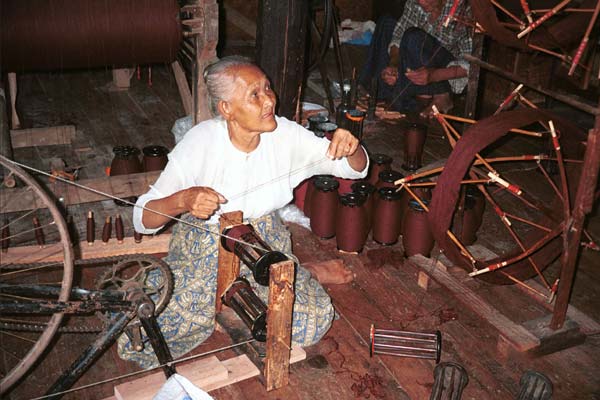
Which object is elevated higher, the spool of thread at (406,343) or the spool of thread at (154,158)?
the spool of thread at (154,158)

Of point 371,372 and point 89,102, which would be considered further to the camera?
point 89,102

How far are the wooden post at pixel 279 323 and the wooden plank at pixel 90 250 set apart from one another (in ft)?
3.98

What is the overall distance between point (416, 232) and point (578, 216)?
1.03 metres

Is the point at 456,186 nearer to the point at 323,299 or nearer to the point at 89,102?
the point at 323,299

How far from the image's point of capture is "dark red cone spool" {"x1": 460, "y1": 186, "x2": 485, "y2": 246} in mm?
3607

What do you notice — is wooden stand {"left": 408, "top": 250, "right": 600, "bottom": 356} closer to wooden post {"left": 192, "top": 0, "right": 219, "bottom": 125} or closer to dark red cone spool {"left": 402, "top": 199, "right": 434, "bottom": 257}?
dark red cone spool {"left": 402, "top": 199, "right": 434, "bottom": 257}

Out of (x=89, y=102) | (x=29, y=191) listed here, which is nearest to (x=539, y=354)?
(x=29, y=191)

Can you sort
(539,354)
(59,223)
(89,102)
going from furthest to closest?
(89,102) → (539,354) → (59,223)

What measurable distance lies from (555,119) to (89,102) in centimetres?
437

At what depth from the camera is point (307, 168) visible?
2.95 m

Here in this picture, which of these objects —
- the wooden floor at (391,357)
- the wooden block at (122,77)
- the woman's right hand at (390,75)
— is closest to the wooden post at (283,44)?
the wooden floor at (391,357)

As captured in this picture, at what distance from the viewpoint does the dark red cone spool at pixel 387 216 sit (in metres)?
3.60

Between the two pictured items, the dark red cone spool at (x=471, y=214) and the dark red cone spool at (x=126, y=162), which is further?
the dark red cone spool at (x=126, y=162)

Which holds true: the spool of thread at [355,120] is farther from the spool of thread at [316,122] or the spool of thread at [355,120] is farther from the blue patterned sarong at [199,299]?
the blue patterned sarong at [199,299]
